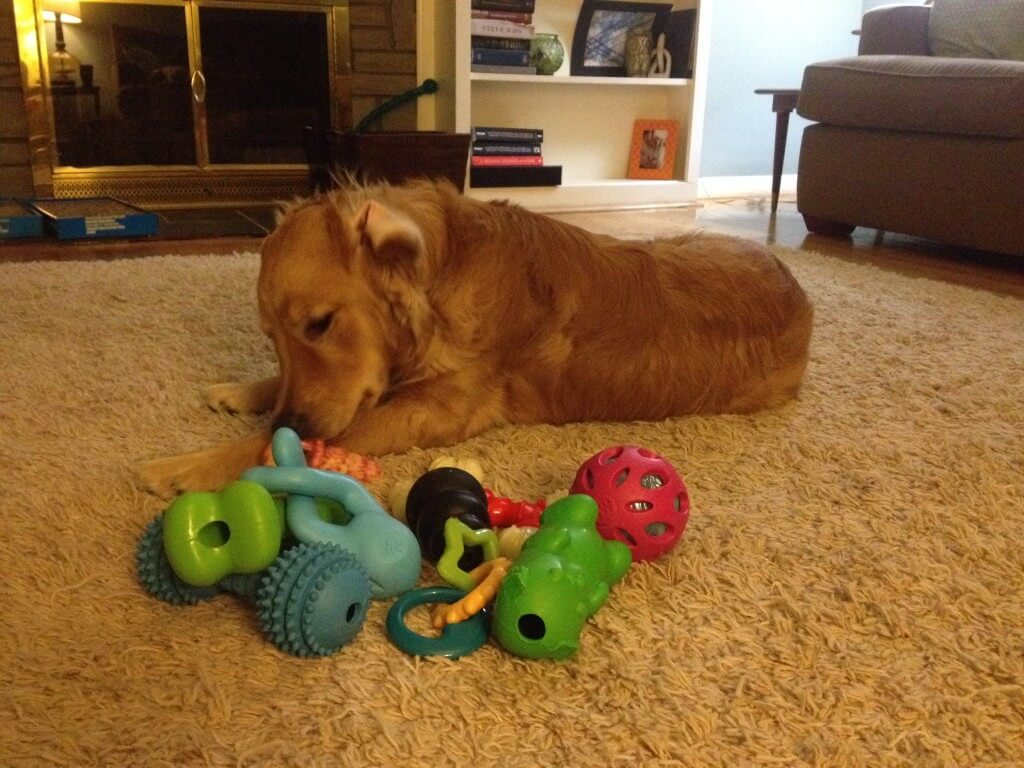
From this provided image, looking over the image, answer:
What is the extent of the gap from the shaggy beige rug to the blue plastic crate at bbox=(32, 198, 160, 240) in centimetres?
167

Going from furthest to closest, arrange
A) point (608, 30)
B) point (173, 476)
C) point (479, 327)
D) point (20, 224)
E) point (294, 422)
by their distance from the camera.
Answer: point (608, 30), point (20, 224), point (479, 327), point (294, 422), point (173, 476)

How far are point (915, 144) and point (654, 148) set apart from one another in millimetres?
1775

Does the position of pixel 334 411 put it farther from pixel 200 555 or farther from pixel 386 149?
pixel 386 149

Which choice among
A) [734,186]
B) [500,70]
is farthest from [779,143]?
[500,70]

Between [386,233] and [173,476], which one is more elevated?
[386,233]

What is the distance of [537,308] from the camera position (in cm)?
171

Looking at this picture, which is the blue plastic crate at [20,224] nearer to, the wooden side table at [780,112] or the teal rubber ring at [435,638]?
the teal rubber ring at [435,638]

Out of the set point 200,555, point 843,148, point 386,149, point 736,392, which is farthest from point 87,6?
point 200,555

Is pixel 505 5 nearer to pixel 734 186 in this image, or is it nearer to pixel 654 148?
pixel 654 148

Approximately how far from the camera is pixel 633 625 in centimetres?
110

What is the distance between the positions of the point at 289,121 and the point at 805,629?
13.5ft

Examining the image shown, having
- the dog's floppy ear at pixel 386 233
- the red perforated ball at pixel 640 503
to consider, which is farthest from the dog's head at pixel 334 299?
the red perforated ball at pixel 640 503

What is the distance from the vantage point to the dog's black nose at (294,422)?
1.49 m

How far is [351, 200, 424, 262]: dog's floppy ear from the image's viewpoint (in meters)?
1.46
